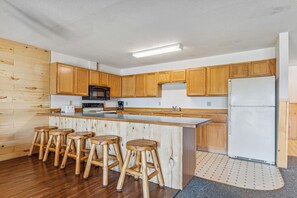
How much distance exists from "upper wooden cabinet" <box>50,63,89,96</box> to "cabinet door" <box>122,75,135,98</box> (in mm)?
1499

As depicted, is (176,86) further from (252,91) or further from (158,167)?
(158,167)

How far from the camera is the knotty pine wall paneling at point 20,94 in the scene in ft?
10.7

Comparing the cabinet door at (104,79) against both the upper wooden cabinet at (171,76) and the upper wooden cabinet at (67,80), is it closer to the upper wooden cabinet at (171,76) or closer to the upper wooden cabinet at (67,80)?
the upper wooden cabinet at (67,80)

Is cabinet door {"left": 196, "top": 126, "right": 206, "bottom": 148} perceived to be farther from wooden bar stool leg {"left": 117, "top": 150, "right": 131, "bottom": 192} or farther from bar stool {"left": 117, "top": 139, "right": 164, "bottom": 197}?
wooden bar stool leg {"left": 117, "top": 150, "right": 131, "bottom": 192}

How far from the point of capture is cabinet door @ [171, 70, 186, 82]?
464cm

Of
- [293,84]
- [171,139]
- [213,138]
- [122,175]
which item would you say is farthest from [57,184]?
[293,84]

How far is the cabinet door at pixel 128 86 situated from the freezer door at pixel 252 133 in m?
3.10

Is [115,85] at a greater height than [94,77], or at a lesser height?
lesser

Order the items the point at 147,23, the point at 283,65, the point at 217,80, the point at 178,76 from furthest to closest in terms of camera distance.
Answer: the point at 178,76, the point at 217,80, the point at 283,65, the point at 147,23

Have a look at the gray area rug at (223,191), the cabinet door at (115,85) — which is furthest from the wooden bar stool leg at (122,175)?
the cabinet door at (115,85)

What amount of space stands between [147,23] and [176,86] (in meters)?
2.72

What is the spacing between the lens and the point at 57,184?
2.27m

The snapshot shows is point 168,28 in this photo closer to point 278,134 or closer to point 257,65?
point 257,65

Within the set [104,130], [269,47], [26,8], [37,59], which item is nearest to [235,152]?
[269,47]
